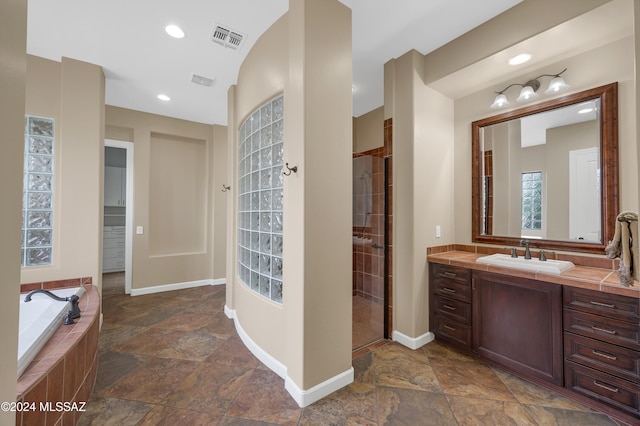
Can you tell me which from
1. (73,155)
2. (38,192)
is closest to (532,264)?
(73,155)

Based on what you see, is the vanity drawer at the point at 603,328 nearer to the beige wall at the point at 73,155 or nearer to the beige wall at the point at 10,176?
the beige wall at the point at 10,176

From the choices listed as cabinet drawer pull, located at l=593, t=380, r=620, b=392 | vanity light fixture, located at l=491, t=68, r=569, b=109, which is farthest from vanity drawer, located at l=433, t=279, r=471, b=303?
vanity light fixture, located at l=491, t=68, r=569, b=109

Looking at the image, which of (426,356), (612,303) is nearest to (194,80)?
(426,356)

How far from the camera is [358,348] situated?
2432 millimetres

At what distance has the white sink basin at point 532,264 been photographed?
72.7 inches

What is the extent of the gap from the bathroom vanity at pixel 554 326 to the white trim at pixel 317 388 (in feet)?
3.81

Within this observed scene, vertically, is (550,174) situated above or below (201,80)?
below

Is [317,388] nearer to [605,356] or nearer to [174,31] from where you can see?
[605,356]

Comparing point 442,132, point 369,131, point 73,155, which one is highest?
point 369,131

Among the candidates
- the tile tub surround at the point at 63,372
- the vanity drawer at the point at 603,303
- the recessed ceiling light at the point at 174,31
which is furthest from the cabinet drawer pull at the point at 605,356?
the recessed ceiling light at the point at 174,31

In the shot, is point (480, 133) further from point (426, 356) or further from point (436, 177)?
point (426, 356)

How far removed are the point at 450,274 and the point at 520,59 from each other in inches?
76.9

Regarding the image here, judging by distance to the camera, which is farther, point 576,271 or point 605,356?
point 576,271

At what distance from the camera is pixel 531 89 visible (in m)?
2.26
